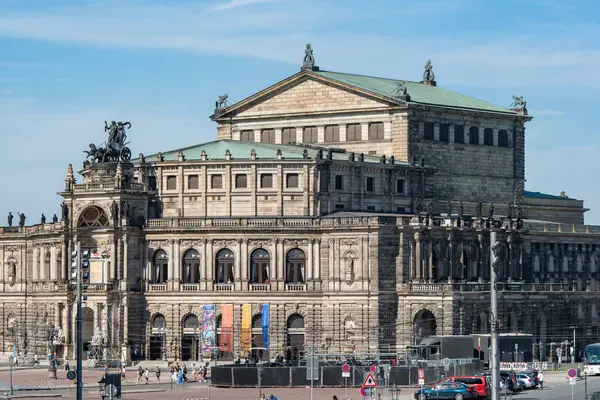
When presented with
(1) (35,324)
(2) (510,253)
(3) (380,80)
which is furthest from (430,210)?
(1) (35,324)

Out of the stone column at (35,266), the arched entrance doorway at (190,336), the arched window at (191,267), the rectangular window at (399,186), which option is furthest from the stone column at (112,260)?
the rectangular window at (399,186)

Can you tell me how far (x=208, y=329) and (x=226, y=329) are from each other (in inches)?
67.9

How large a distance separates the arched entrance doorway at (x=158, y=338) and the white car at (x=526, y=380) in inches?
1863

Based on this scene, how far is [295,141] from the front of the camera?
185500 mm

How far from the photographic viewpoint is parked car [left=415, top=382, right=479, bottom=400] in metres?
116

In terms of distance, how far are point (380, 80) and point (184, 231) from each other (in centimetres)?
3464

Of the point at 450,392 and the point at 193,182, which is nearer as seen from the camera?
the point at 450,392

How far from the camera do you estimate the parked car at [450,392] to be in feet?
382

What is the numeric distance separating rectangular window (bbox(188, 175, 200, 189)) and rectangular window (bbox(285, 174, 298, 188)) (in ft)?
29.2

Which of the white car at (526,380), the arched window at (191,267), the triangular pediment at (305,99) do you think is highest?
the triangular pediment at (305,99)

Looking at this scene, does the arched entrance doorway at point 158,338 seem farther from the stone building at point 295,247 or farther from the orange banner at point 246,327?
the orange banner at point 246,327

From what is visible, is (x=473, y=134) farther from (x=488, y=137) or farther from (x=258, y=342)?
(x=258, y=342)

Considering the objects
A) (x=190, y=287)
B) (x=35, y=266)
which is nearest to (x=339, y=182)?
(x=190, y=287)

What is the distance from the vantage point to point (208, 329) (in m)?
166
